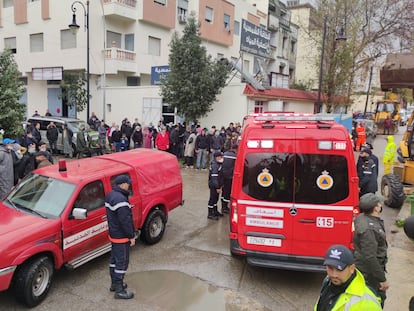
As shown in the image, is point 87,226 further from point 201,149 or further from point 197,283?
point 201,149

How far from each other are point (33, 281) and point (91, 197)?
1465mm

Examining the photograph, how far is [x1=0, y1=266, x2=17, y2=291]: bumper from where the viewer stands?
4273mm

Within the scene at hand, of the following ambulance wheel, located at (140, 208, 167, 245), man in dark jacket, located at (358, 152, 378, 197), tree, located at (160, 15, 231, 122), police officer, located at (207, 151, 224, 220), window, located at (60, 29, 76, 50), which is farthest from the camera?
window, located at (60, 29, 76, 50)

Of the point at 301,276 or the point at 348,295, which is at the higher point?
the point at 348,295

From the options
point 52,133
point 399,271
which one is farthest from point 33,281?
point 52,133

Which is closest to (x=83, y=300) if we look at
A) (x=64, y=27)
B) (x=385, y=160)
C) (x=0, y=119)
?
(x=0, y=119)

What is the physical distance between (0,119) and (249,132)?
8736 millimetres

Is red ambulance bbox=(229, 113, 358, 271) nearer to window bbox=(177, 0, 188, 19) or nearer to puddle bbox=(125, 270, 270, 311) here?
puddle bbox=(125, 270, 270, 311)

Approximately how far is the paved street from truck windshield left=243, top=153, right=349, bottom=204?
1.39m

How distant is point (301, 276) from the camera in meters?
5.79

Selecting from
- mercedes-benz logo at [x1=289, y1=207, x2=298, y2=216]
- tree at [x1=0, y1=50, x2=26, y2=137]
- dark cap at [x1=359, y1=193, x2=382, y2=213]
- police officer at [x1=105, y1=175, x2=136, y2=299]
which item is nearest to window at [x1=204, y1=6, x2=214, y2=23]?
tree at [x1=0, y1=50, x2=26, y2=137]

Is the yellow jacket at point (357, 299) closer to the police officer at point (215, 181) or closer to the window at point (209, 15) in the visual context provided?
the police officer at point (215, 181)

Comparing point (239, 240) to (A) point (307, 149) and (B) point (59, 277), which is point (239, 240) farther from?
(B) point (59, 277)

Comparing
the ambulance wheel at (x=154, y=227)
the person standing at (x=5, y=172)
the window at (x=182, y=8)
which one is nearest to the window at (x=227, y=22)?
the window at (x=182, y=8)
